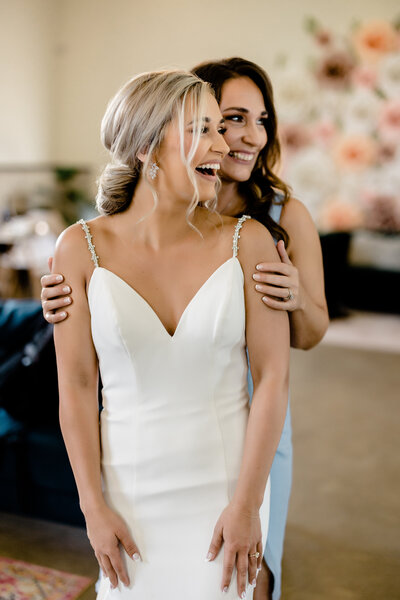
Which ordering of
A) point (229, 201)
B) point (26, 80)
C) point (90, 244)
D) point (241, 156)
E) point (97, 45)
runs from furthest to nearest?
point (97, 45), point (26, 80), point (229, 201), point (241, 156), point (90, 244)

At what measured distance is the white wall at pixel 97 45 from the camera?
7980 millimetres

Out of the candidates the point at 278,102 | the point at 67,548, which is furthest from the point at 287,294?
the point at 278,102

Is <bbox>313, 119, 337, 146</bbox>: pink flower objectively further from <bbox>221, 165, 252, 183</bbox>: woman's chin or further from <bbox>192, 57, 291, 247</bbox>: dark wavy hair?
<bbox>221, 165, 252, 183</bbox>: woman's chin

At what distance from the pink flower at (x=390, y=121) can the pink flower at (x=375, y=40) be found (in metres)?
0.60

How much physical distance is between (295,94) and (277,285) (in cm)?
744

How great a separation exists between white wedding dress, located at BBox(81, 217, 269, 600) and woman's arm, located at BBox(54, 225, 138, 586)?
0.03m

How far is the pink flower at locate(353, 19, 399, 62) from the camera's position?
308 inches

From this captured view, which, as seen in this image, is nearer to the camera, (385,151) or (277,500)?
(277,500)

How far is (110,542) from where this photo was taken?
1.32m

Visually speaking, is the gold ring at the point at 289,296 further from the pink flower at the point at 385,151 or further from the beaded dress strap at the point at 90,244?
the pink flower at the point at 385,151

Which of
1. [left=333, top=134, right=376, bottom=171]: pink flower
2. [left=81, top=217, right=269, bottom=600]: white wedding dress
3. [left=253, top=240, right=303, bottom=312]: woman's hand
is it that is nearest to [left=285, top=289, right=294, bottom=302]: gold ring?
[left=253, top=240, right=303, bottom=312]: woman's hand

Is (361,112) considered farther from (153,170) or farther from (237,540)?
(237,540)

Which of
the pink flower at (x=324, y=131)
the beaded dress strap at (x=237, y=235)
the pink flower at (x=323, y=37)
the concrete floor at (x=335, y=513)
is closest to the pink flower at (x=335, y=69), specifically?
the pink flower at (x=323, y=37)

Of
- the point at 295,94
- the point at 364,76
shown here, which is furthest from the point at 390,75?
the point at 295,94
